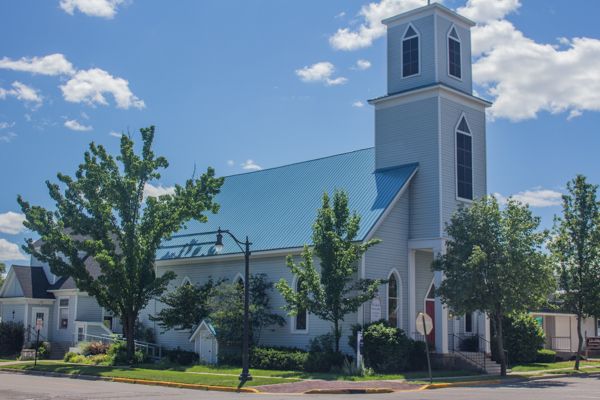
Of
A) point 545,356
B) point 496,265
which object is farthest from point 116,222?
point 545,356

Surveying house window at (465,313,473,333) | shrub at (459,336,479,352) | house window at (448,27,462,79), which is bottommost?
shrub at (459,336,479,352)

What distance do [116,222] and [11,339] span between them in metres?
15.6

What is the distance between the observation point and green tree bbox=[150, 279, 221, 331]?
126 feet

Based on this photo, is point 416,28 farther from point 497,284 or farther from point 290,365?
point 290,365

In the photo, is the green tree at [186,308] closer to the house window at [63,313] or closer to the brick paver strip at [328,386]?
the house window at [63,313]

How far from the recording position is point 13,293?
49.8 metres

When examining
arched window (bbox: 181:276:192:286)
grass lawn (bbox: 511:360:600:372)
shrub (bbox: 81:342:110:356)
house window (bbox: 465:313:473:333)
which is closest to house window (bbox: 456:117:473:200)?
house window (bbox: 465:313:473:333)

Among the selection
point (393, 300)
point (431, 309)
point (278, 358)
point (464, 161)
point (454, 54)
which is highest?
point (454, 54)

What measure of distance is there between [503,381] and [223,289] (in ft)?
47.1

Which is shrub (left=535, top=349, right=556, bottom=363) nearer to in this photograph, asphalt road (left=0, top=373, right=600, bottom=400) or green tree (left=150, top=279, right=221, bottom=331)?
asphalt road (left=0, top=373, right=600, bottom=400)

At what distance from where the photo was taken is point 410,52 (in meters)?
39.8

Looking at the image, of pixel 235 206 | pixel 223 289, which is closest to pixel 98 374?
pixel 223 289

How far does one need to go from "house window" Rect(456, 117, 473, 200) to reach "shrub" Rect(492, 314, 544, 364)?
755 centimetres

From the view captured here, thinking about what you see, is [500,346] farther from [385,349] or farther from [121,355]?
[121,355]
